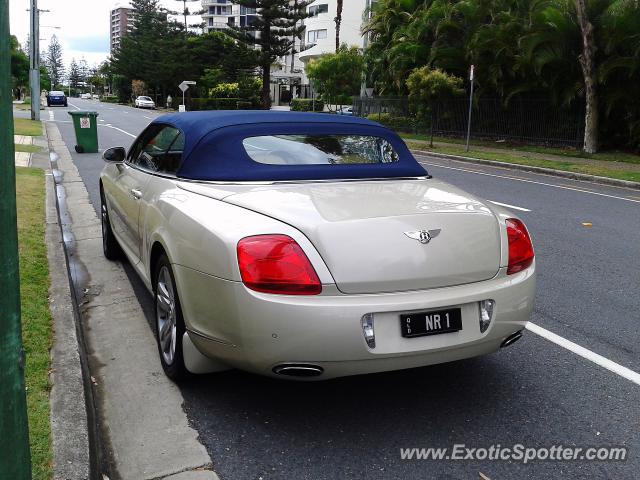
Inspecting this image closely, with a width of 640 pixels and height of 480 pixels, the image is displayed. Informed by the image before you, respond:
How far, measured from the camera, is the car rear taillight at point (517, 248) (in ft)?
11.7

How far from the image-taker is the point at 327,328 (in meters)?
3.02

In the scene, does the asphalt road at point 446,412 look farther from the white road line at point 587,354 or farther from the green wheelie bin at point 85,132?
the green wheelie bin at point 85,132

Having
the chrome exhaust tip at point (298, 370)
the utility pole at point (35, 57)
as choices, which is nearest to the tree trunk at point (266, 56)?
the utility pole at point (35, 57)

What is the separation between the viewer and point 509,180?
15367 mm

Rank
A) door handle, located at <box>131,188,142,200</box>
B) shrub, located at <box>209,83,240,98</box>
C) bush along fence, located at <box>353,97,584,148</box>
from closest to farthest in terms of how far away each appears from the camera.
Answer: door handle, located at <box>131,188,142,200</box>, bush along fence, located at <box>353,97,584,148</box>, shrub, located at <box>209,83,240,98</box>

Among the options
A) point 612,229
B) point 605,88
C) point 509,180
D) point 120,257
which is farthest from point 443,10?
point 120,257

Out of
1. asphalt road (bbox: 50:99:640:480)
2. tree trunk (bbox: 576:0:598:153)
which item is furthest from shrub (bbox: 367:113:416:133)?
asphalt road (bbox: 50:99:640:480)

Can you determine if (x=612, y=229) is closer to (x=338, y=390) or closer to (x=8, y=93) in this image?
(x=338, y=390)

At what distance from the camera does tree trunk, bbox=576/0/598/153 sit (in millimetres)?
19766

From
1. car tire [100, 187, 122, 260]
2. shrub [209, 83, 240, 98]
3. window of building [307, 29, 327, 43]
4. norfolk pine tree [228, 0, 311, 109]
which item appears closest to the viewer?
car tire [100, 187, 122, 260]

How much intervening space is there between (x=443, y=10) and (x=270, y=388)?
1057 inches

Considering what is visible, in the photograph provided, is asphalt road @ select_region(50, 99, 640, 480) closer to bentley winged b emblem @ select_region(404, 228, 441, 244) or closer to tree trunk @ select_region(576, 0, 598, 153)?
bentley winged b emblem @ select_region(404, 228, 441, 244)

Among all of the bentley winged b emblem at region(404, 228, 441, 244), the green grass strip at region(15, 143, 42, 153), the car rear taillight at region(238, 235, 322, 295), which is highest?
the green grass strip at region(15, 143, 42, 153)

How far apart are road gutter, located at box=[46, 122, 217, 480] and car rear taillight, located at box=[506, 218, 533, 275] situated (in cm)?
185
